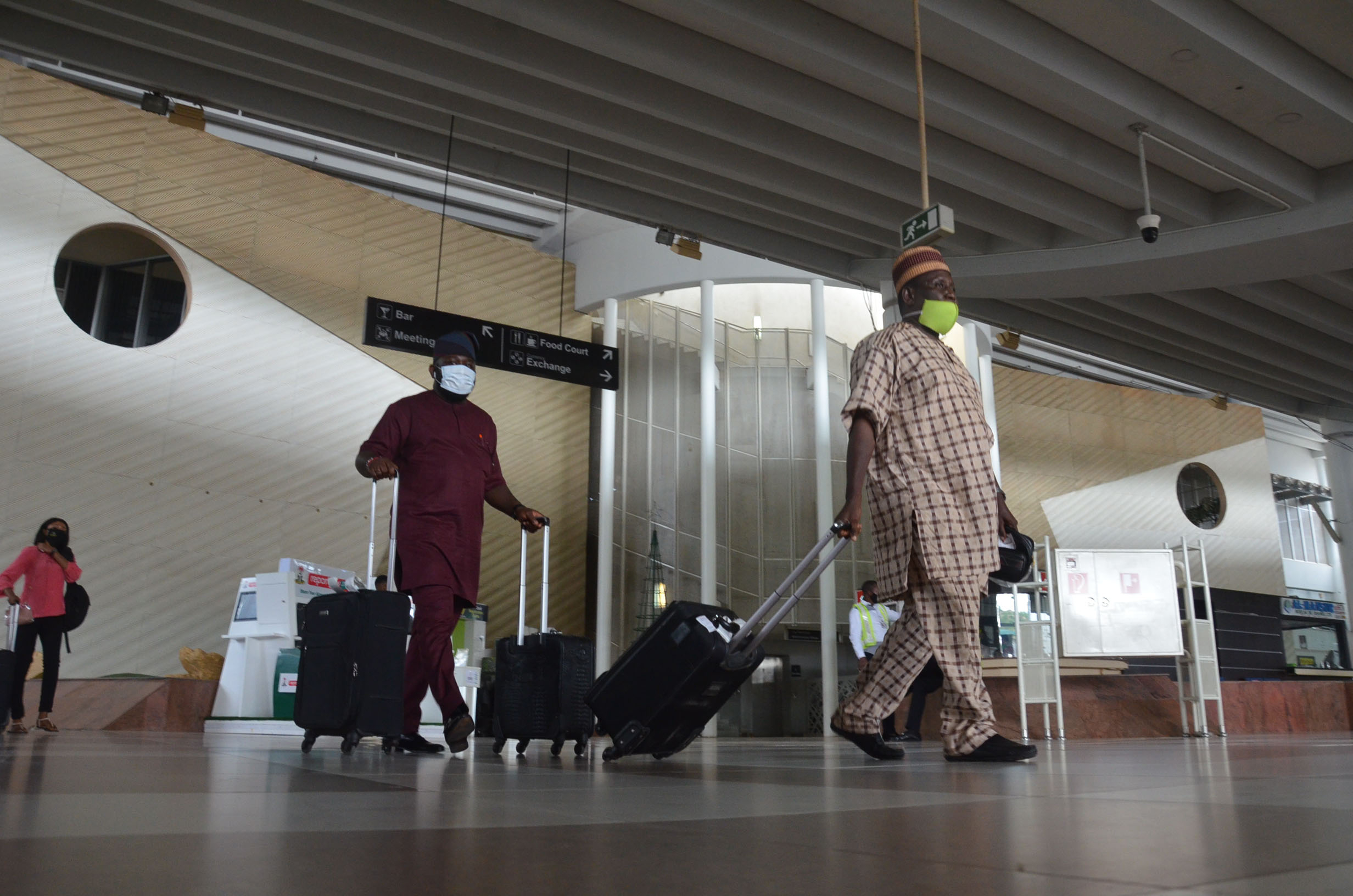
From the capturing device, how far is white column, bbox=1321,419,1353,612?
14.6 m

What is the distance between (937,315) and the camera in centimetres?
408

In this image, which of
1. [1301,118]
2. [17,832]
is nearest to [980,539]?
[17,832]

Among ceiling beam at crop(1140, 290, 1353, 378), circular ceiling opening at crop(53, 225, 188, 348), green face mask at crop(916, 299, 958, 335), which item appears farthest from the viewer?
circular ceiling opening at crop(53, 225, 188, 348)

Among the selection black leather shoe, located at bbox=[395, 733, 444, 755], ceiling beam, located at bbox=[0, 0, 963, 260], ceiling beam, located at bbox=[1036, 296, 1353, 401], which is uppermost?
ceiling beam, located at bbox=[0, 0, 963, 260]

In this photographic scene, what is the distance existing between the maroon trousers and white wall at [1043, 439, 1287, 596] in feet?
46.8

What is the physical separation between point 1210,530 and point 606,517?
1124cm

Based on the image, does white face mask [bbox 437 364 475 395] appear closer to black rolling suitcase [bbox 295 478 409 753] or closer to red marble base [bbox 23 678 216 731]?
black rolling suitcase [bbox 295 478 409 753]

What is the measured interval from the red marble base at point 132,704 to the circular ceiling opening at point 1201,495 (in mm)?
15971

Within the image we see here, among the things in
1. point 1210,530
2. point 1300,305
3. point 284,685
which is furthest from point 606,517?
point 1210,530

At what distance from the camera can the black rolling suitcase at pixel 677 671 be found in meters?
3.51

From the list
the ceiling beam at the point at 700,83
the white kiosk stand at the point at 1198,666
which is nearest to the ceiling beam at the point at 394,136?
the ceiling beam at the point at 700,83

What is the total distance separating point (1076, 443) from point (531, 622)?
9.61 metres

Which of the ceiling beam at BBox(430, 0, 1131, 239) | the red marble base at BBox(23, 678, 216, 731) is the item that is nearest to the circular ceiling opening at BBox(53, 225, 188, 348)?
the red marble base at BBox(23, 678, 216, 731)

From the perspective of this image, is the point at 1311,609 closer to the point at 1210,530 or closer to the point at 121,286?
the point at 1210,530
